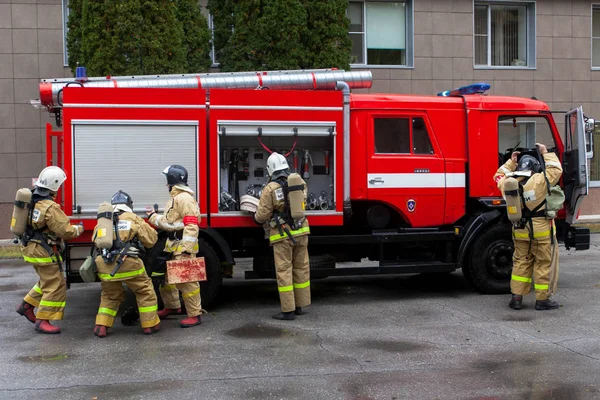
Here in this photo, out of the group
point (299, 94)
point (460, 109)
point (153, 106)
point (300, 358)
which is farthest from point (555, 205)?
point (153, 106)

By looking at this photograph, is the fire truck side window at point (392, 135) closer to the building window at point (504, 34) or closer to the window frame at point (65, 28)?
the window frame at point (65, 28)

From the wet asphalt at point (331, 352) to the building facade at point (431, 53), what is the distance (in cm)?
758

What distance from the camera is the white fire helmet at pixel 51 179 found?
661 centimetres

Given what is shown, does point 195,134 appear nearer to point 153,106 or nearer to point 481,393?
point 153,106

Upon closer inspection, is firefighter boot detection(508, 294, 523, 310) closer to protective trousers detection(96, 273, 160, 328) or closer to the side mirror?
the side mirror

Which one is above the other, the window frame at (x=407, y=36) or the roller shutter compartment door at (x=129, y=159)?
the window frame at (x=407, y=36)

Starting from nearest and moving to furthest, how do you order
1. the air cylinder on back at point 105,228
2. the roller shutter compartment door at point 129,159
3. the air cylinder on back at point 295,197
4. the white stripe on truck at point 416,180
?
1. the air cylinder on back at point 105,228
2. the air cylinder on back at point 295,197
3. the roller shutter compartment door at point 129,159
4. the white stripe on truck at point 416,180

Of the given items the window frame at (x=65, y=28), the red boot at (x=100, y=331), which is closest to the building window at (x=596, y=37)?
the window frame at (x=65, y=28)

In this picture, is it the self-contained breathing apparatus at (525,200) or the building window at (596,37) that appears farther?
the building window at (596,37)

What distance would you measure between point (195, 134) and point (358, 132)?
197 cm

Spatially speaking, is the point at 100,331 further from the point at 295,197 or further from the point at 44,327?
the point at 295,197

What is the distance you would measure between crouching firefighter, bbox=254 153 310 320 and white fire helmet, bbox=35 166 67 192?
6.90 ft

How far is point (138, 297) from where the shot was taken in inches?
262

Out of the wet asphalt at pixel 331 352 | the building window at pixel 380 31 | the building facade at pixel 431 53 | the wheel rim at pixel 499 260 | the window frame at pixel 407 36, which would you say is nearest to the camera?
the wet asphalt at pixel 331 352
